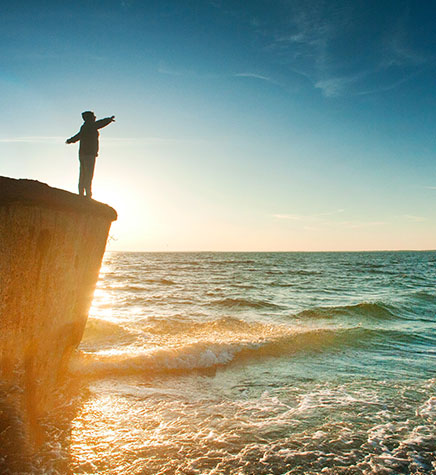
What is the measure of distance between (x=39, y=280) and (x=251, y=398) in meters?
3.66

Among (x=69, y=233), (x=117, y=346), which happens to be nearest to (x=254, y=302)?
(x=117, y=346)

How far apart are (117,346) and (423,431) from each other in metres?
6.65

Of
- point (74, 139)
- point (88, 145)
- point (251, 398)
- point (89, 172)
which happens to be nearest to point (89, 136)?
point (88, 145)

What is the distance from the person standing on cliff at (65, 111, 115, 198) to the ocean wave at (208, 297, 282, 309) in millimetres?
9911

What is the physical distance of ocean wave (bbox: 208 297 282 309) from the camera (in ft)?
49.8

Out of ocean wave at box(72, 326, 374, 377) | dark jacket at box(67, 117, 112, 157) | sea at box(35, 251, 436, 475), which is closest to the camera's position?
sea at box(35, 251, 436, 475)

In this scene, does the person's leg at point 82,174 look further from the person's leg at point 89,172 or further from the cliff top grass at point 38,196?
the cliff top grass at point 38,196

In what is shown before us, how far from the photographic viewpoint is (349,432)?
4.50m

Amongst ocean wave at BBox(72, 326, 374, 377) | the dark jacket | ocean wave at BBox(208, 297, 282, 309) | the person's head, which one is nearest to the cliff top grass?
the dark jacket

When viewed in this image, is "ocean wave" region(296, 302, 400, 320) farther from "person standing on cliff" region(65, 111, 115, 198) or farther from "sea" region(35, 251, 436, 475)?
"person standing on cliff" region(65, 111, 115, 198)

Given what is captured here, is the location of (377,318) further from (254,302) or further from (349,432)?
(349,432)

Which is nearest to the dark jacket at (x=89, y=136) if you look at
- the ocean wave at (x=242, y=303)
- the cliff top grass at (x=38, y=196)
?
the cliff top grass at (x=38, y=196)

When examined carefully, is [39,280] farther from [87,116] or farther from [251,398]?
[251,398]

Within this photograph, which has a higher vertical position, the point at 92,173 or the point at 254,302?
the point at 92,173
